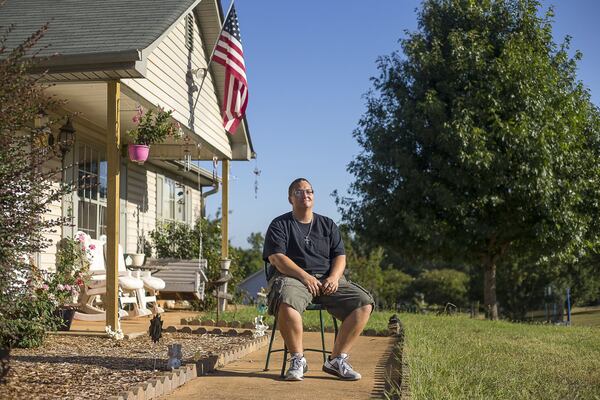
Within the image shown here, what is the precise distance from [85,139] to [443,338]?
6406 mm

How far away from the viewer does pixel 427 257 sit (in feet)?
61.5

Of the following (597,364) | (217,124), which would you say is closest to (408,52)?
(217,124)

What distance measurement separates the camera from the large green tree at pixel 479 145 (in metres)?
16.2

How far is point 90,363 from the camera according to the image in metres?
5.64

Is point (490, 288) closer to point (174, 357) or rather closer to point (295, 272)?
point (295, 272)

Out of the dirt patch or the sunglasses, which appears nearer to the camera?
the dirt patch

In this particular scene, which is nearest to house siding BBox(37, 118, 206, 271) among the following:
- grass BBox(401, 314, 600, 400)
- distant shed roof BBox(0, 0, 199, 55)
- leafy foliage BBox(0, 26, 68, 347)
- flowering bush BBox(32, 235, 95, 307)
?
flowering bush BBox(32, 235, 95, 307)

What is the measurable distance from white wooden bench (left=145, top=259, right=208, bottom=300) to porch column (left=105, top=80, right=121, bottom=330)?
4629 mm

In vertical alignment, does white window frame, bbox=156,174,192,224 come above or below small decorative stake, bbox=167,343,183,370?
→ above

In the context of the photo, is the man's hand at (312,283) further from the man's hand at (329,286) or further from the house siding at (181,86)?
the house siding at (181,86)

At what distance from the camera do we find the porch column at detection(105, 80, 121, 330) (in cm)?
784

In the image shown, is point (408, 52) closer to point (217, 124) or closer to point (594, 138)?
point (594, 138)

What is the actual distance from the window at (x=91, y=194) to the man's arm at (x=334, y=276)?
6460mm

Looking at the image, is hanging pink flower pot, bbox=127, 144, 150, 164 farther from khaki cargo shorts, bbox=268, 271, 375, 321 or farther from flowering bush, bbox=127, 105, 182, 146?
khaki cargo shorts, bbox=268, 271, 375, 321
